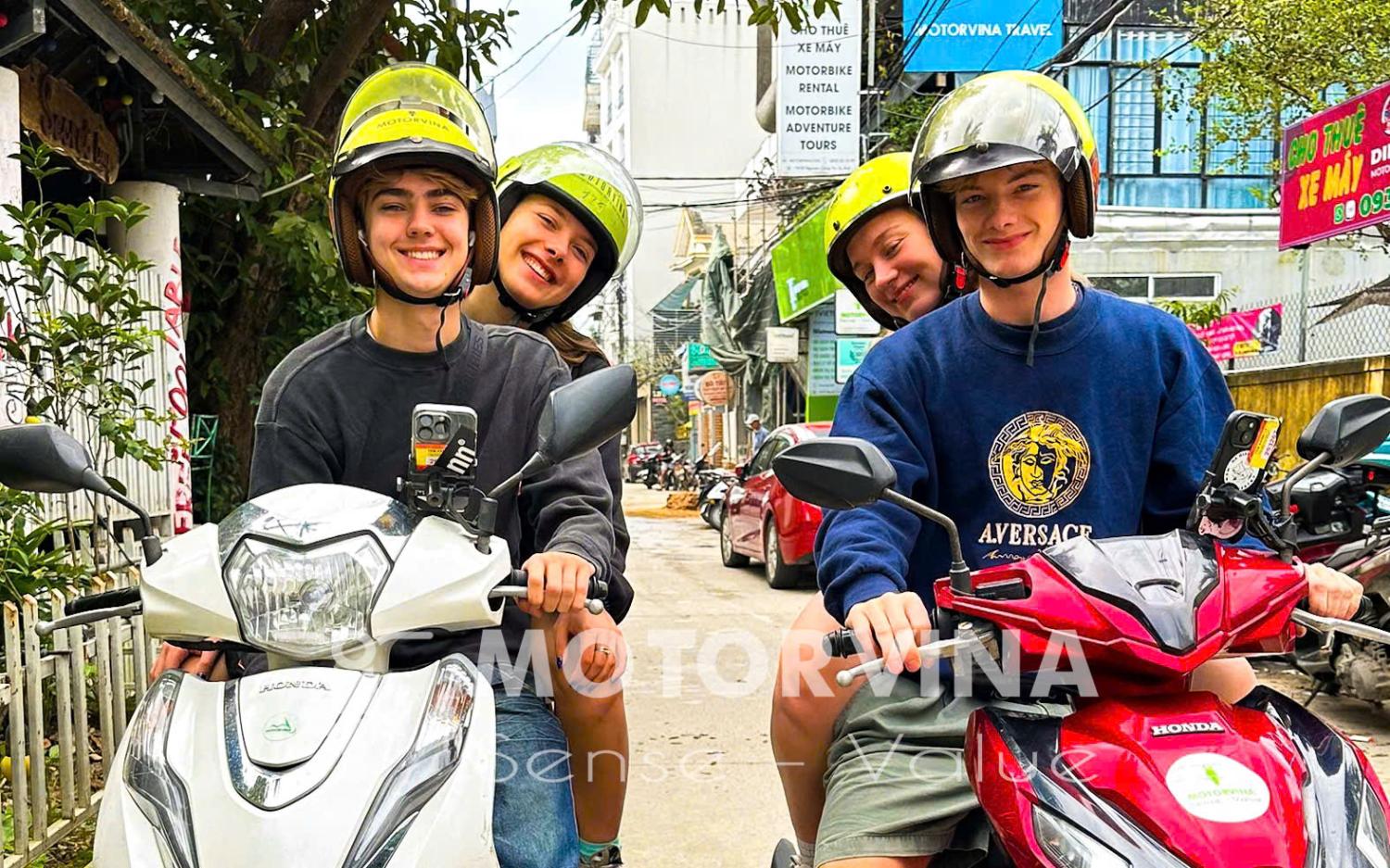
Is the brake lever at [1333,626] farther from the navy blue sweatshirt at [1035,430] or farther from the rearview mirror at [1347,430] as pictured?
the navy blue sweatshirt at [1035,430]

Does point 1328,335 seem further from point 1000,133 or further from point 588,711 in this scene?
point 588,711

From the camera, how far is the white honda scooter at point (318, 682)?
1.47 metres

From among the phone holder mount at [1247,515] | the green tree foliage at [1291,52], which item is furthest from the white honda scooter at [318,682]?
the green tree foliage at [1291,52]

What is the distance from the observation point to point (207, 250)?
7.44 metres

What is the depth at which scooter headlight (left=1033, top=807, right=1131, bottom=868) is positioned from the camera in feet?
4.72

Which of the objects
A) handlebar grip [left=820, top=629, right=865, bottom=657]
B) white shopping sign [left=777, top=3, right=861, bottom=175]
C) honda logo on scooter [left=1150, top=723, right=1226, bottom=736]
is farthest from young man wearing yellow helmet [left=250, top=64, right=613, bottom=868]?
white shopping sign [left=777, top=3, right=861, bottom=175]

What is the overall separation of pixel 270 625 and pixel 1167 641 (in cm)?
122

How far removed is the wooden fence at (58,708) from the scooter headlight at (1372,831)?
3.23 metres

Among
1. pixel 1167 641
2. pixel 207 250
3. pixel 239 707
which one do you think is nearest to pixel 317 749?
pixel 239 707

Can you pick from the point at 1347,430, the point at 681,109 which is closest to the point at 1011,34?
the point at 1347,430

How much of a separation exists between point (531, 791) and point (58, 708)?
8.91 ft

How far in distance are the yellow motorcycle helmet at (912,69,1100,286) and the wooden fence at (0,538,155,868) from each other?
2920mm

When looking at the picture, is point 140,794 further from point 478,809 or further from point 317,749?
point 478,809

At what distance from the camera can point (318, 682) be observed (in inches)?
63.6
